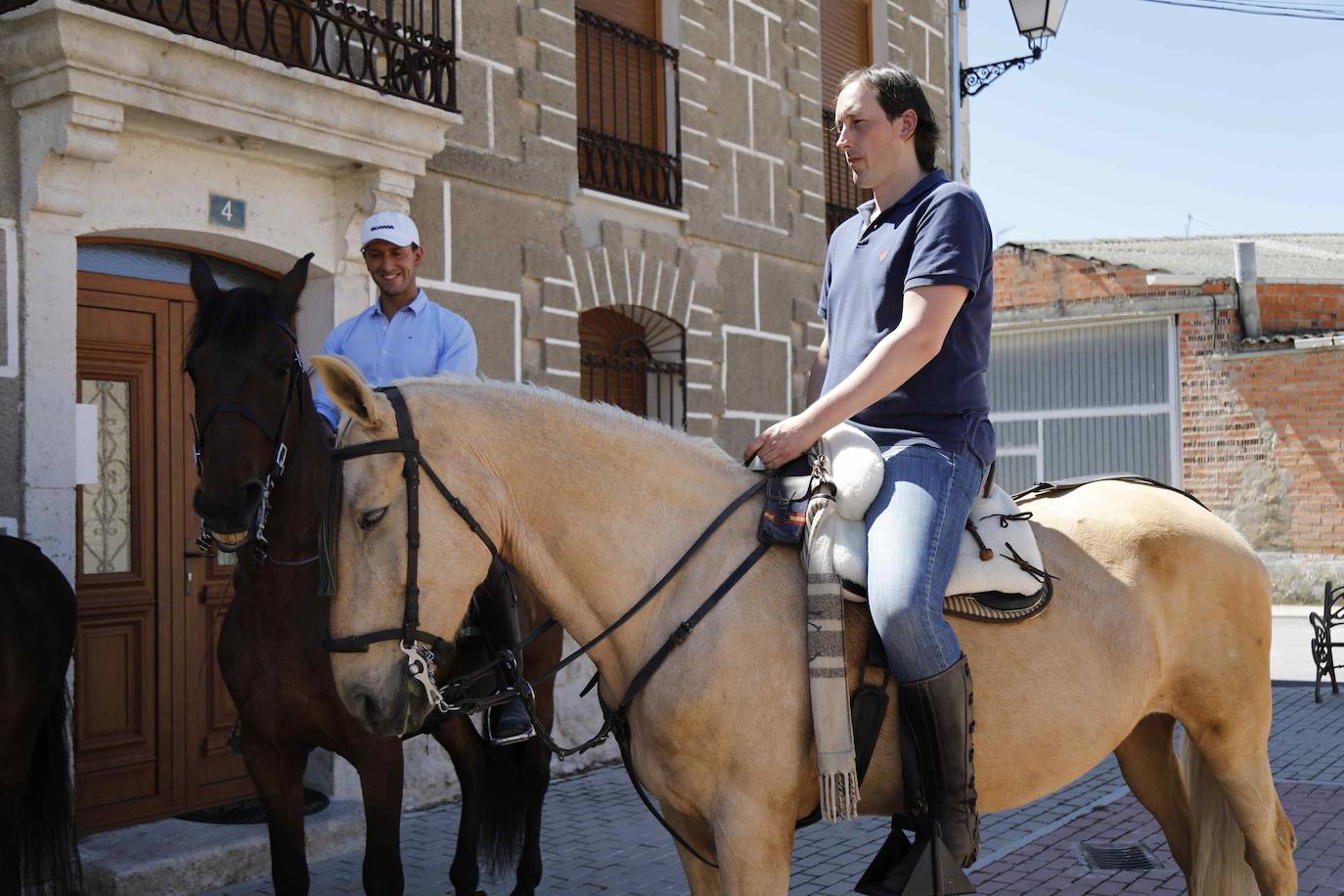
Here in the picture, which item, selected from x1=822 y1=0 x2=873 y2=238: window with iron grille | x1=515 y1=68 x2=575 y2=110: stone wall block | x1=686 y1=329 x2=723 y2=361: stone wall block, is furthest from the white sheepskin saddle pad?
x1=822 y1=0 x2=873 y2=238: window with iron grille

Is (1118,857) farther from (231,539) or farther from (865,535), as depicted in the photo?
(231,539)

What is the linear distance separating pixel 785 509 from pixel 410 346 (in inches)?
84.0

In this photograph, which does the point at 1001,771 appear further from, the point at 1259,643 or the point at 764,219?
the point at 764,219

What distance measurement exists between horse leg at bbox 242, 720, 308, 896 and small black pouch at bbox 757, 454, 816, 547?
2.24m

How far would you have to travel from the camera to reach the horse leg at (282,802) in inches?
157

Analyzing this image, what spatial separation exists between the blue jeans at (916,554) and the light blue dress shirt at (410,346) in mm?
2026

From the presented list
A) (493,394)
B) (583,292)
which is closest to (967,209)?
(493,394)

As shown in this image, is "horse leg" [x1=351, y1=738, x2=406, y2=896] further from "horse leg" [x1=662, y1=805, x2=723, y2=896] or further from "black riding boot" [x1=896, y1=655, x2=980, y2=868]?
"black riding boot" [x1=896, y1=655, x2=980, y2=868]

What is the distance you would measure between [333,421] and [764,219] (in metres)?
6.54

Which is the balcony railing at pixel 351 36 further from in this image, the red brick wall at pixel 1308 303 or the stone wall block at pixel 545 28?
the red brick wall at pixel 1308 303

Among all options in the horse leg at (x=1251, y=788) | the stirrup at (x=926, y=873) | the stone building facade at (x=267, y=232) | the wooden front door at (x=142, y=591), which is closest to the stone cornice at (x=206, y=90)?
the stone building facade at (x=267, y=232)

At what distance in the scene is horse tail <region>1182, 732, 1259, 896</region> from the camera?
358cm

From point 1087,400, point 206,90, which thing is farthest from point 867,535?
point 1087,400

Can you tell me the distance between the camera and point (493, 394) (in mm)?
2768
